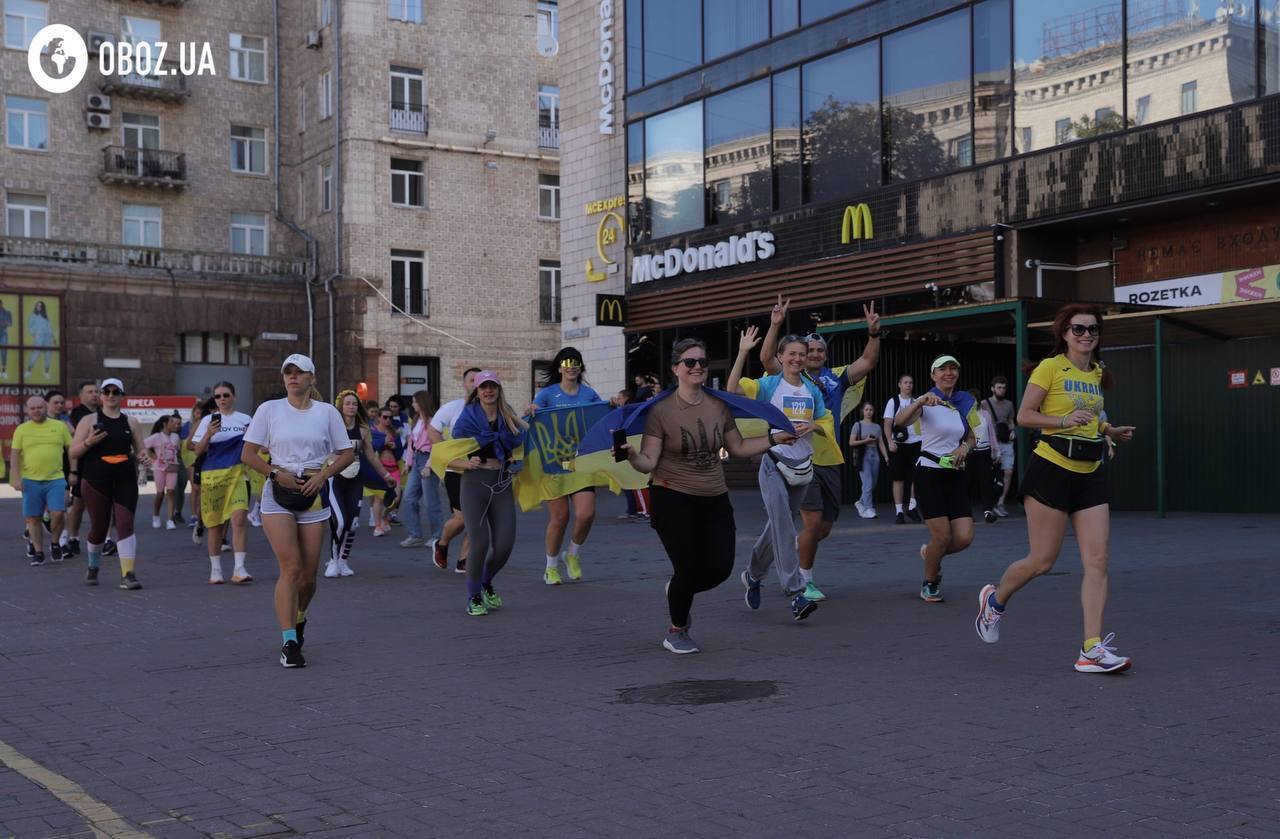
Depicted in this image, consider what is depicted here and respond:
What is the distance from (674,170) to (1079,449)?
70.8ft

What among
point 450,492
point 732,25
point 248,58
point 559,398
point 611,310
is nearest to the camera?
point 559,398

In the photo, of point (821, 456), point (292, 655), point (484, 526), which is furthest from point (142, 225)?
point (292, 655)

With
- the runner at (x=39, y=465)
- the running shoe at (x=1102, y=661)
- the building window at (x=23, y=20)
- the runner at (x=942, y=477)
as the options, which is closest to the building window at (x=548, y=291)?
the building window at (x=23, y=20)

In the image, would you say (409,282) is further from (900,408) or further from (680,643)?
(680,643)

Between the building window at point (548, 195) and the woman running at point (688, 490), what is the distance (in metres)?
38.8

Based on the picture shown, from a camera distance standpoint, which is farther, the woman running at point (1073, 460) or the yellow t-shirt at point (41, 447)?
the yellow t-shirt at point (41, 447)

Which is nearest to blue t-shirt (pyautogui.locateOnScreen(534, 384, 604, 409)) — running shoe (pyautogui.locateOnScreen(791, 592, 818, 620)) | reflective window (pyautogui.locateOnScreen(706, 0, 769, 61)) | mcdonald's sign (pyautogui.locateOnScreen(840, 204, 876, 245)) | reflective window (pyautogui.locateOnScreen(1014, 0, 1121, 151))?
running shoe (pyautogui.locateOnScreen(791, 592, 818, 620))

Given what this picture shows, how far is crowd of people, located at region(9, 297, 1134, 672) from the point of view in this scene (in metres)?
7.71

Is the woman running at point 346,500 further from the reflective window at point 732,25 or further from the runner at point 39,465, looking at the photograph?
the reflective window at point 732,25

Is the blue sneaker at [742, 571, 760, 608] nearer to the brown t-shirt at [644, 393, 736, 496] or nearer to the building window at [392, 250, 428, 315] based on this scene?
the brown t-shirt at [644, 393, 736, 496]

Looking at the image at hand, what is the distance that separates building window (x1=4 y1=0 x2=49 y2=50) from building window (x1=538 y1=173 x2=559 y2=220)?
1545 centimetres

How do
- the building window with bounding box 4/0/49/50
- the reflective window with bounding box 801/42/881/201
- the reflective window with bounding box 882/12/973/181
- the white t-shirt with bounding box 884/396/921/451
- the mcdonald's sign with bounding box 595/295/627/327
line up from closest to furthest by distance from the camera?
the white t-shirt with bounding box 884/396/921/451, the reflective window with bounding box 882/12/973/181, the reflective window with bounding box 801/42/881/201, the mcdonald's sign with bounding box 595/295/627/327, the building window with bounding box 4/0/49/50

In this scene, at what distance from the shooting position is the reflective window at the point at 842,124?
2383 centimetres

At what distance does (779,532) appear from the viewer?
9.42m
